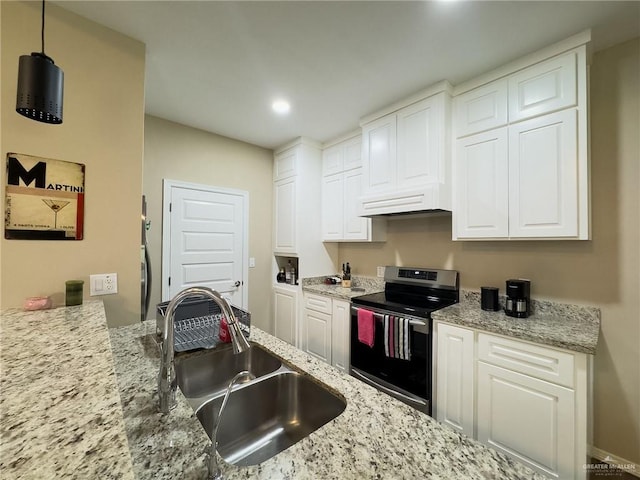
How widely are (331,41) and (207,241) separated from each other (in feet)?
7.55

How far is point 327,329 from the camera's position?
2785 millimetres

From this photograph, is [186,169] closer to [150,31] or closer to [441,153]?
[150,31]

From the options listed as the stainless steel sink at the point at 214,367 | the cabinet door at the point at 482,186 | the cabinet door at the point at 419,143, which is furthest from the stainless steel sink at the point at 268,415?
the cabinet door at the point at 419,143

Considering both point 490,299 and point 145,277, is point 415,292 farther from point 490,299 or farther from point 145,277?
point 145,277

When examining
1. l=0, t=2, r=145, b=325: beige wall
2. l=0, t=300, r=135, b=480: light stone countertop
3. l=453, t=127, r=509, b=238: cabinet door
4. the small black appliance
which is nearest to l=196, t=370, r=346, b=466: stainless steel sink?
l=0, t=300, r=135, b=480: light stone countertop

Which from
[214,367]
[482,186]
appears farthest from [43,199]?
[482,186]

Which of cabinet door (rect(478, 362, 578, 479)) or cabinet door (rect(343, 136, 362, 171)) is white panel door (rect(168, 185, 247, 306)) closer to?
cabinet door (rect(343, 136, 362, 171))

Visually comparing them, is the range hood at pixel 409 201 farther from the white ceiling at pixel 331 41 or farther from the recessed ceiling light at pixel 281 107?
the recessed ceiling light at pixel 281 107

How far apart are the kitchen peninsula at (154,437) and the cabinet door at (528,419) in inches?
45.0

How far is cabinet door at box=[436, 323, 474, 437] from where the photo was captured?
5.79 feet

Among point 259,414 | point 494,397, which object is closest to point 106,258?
point 259,414

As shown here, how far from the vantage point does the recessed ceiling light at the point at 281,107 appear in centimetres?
248

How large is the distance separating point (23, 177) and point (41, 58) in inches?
27.6

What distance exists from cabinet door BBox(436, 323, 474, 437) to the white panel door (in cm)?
231
